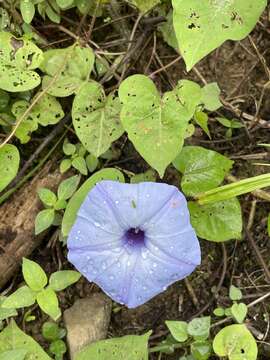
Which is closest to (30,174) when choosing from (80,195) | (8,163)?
(8,163)

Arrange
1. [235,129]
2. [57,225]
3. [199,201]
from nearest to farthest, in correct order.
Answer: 1. [199,201]
2. [57,225]
3. [235,129]

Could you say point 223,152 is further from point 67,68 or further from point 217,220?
point 67,68

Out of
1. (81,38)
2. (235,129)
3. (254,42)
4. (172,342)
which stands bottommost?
(172,342)

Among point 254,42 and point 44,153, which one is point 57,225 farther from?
point 254,42

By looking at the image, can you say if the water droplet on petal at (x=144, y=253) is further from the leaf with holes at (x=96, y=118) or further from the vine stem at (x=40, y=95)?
the vine stem at (x=40, y=95)

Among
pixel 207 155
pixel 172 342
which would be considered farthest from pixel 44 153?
pixel 172 342

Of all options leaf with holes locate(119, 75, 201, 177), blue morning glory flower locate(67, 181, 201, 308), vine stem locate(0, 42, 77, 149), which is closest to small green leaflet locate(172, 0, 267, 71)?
leaf with holes locate(119, 75, 201, 177)

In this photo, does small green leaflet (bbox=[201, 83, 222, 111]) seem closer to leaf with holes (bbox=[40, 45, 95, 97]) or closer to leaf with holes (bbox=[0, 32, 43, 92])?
leaf with holes (bbox=[40, 45, 95, 97])
